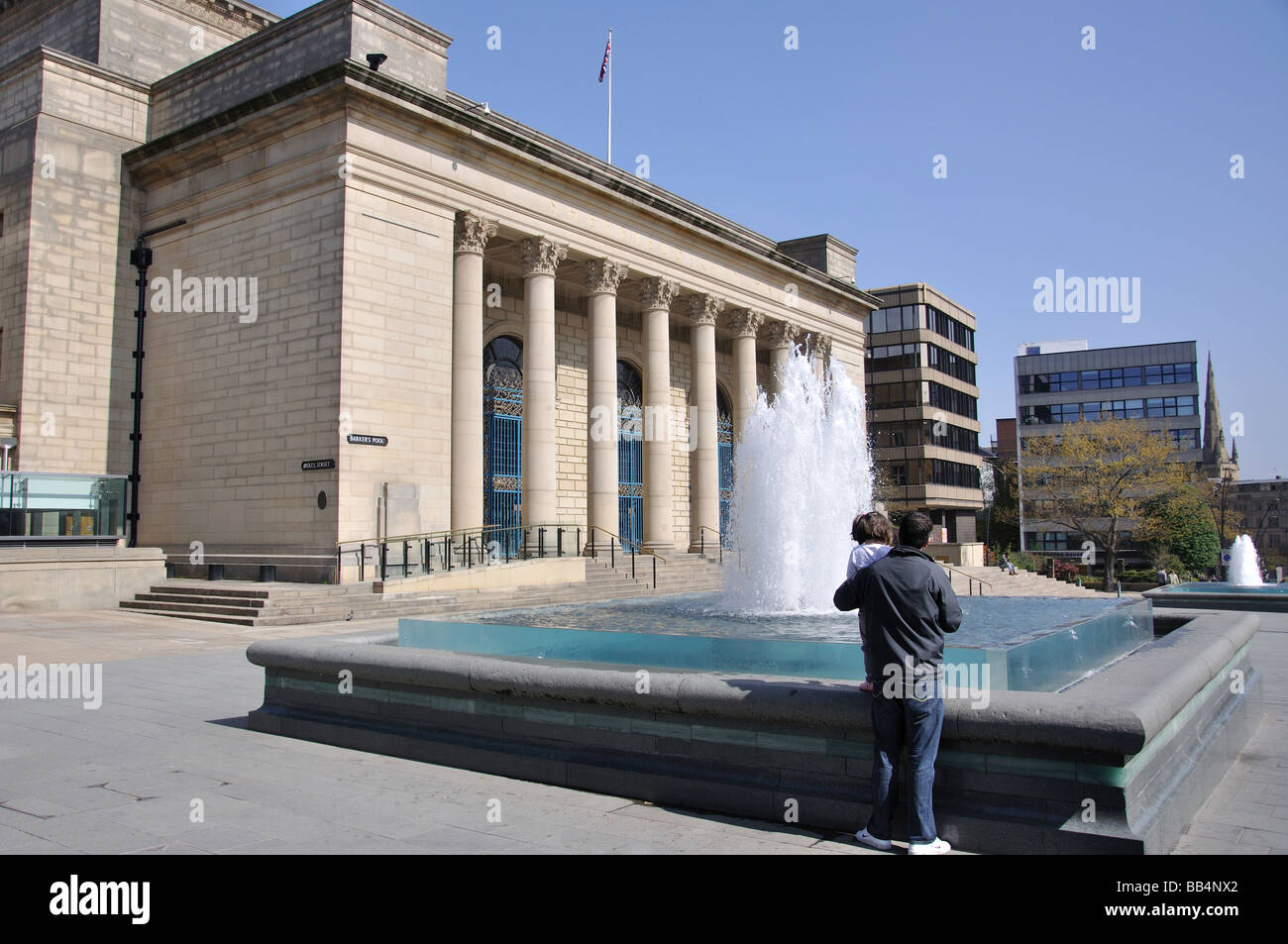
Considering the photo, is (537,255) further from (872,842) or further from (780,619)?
(872,842)

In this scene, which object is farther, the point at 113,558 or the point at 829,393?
the point at 829,393

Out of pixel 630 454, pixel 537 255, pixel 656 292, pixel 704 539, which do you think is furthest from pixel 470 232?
pixel 704 539

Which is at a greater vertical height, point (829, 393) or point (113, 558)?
point (829, 393)

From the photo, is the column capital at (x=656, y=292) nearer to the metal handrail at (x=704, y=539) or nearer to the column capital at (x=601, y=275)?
the column capital at (x=601, y=275)

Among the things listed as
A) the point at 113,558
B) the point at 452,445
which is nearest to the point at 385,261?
the point at 452,445

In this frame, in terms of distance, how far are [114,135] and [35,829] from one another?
1022 inches

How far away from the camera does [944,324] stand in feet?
229

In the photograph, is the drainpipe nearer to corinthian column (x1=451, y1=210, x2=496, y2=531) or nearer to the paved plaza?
corinthian column (x1=451, y1=210, x2=496, y2=531)

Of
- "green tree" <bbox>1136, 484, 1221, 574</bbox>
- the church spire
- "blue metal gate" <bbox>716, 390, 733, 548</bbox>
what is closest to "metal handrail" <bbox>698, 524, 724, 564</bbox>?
"blue metal gate" <bbox>716, 390, 733, 548</bbox>

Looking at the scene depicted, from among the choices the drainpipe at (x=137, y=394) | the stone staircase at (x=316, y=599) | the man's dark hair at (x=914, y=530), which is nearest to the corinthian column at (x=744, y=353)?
the stone staircase at (x=316, y=599)

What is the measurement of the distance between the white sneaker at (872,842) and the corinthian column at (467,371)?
19951 millimetres

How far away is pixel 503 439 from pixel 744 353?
10470mm
